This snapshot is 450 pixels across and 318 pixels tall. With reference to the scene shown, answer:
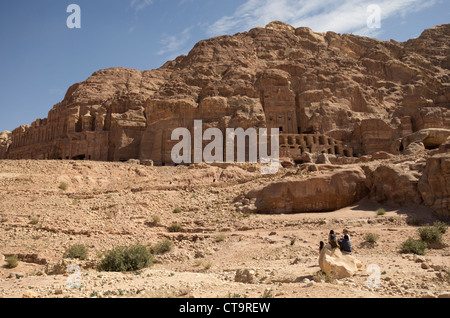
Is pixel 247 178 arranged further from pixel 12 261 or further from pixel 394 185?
pixel 12 261

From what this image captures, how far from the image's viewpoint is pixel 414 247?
1277 cm

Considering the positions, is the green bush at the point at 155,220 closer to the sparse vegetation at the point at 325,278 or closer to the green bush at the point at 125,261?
the green bush at the point at 125,261

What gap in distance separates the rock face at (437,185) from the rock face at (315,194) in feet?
11.9

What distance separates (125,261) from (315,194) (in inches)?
465

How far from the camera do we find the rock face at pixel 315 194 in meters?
20.3

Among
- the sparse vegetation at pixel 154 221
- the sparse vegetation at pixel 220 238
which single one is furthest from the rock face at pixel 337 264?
the sparse vegetation at pixel 154 221

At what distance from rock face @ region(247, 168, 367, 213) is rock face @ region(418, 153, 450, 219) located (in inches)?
143

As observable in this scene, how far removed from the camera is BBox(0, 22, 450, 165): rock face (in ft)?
143

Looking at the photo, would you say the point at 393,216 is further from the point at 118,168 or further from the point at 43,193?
the point at 118,168

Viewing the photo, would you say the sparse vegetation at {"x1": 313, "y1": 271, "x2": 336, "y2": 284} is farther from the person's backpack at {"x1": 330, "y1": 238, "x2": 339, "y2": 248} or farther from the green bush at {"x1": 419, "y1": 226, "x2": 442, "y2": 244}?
the green bush at {"x1": 419, "y1": 226, "x2": 442, "y2": 244}

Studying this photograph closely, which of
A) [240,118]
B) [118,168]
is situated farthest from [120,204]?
[240,118]
